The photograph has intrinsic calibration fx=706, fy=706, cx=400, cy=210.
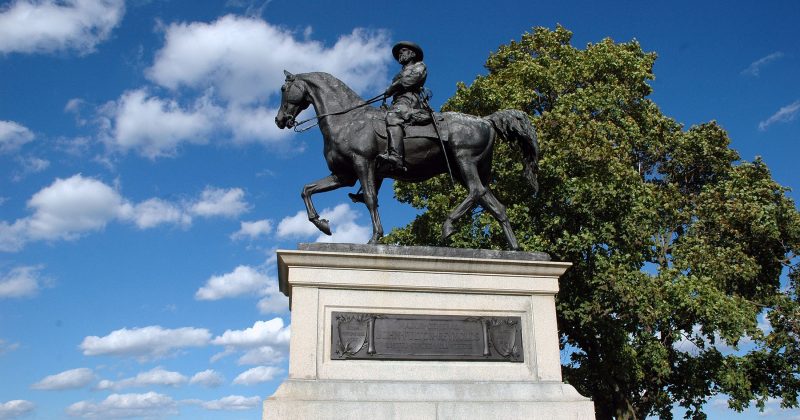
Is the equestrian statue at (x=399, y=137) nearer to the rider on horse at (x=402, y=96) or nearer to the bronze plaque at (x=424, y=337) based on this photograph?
the rider on horse at (x=402, y=96)

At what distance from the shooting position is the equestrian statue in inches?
403

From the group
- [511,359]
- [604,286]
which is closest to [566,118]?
[604,286]

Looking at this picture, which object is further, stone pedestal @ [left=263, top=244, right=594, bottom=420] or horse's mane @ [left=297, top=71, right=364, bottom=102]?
horse's mane @ [left=297, top=71, right=364, bottom=102]

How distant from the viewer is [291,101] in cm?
1085

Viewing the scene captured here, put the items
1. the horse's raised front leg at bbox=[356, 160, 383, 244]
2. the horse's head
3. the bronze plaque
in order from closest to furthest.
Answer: the bronze plaque, the horse's raised front leg at bbox=[356, 160, 383, 244], the horse's head

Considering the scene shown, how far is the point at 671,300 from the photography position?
19.6m

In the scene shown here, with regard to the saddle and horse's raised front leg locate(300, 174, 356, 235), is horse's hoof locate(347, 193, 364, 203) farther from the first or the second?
the saddle

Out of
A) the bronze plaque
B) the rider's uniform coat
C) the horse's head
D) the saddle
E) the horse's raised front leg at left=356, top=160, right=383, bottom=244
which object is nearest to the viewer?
the bronze plaque

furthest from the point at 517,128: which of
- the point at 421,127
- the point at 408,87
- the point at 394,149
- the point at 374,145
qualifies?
the point at 374,145

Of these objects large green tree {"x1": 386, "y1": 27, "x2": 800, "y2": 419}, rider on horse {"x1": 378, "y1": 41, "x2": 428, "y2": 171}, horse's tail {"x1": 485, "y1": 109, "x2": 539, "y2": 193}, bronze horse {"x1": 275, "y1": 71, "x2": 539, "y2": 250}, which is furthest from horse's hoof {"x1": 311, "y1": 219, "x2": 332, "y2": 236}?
large green tree {"x1": 386, "y1": 27, "x2": 800, "y2": 419}

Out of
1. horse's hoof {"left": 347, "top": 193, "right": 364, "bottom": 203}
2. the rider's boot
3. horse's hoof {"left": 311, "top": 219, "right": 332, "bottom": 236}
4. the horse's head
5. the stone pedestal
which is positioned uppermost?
the horse's head

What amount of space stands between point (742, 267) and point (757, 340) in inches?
91.1

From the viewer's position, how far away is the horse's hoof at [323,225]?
1018 cm

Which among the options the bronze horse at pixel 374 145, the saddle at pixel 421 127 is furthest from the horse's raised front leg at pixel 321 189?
the saddle at pixel 421 127
